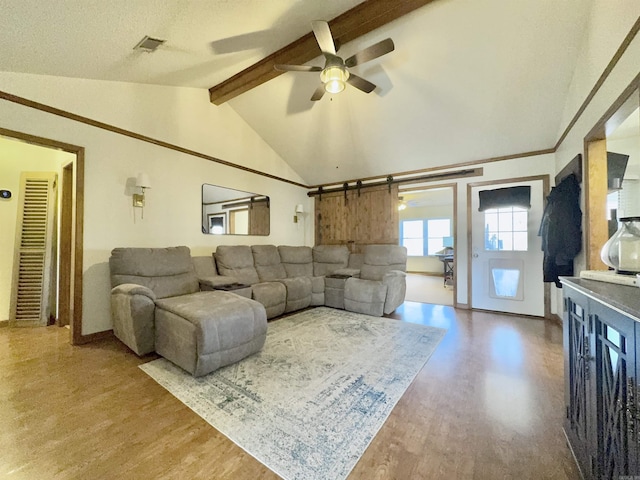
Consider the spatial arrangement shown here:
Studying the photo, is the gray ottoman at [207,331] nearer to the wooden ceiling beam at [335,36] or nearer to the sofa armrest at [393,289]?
the sofa armrest at [393,289]

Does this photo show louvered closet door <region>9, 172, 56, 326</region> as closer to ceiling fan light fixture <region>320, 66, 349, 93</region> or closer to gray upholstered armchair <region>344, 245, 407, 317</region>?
ceiling fan light fixture <region>320, 66, 349, 93</region>

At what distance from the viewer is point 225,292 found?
2.81m

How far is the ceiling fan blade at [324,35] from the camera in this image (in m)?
2.03

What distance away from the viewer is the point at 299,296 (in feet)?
13.2

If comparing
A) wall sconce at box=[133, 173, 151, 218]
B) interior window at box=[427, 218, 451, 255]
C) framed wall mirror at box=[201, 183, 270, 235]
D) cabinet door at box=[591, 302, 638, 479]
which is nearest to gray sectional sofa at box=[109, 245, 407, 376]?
framed wall mirror at box=[201, 183, 270, 235]

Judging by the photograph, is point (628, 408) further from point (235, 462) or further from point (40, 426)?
point (40, 426)

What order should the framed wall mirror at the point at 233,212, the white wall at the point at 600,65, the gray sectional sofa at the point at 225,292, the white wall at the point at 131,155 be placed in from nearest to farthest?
the white wall at the point at 600,65, the gray sectional sofa at the point at 225,292, the white wall at the point at 131,155, the framed wall mirror at the point at 233,212

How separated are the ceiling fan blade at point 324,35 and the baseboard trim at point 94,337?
3.75 m

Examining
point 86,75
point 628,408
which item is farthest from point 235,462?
point 86,75

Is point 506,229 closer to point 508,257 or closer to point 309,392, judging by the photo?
point 508,257

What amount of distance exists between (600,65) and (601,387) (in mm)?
2565

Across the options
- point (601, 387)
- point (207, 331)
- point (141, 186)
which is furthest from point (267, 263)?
point (601, 387)

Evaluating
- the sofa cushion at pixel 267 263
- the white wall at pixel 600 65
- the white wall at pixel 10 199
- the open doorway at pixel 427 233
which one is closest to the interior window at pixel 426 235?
the open doorway at pixel 427 233

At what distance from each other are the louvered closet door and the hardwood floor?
1.04m
